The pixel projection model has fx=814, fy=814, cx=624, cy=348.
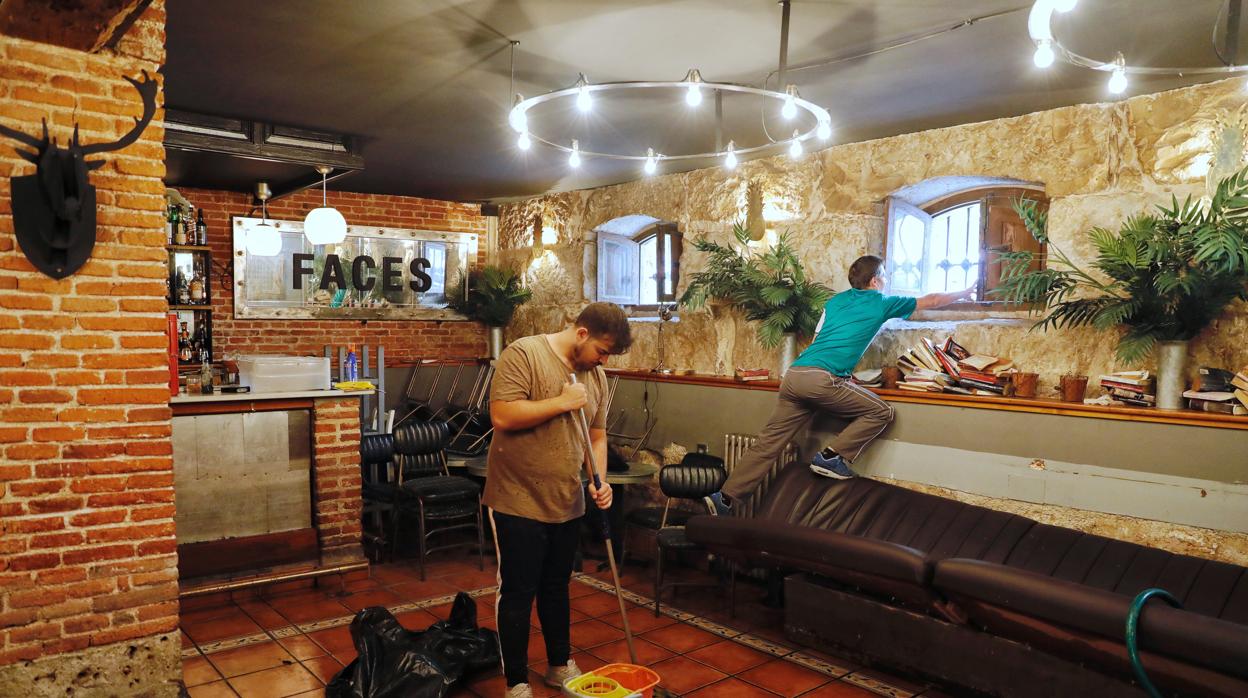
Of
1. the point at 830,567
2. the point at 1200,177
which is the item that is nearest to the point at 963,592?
the point at 830,567

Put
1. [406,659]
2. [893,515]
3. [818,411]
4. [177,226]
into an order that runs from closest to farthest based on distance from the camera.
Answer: [406,659]
[893,515]
[818,411]
[177,226]

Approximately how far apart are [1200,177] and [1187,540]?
1.75 m

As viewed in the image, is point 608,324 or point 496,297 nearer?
point 608,324

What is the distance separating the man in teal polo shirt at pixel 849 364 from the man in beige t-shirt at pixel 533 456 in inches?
76.8

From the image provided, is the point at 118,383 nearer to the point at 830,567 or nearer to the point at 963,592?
the point at 830,567

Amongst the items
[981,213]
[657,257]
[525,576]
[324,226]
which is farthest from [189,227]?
[981,213]

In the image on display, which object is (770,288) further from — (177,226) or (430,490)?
(177,226)

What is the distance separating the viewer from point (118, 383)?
3170mm

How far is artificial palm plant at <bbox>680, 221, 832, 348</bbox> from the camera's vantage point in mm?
5445

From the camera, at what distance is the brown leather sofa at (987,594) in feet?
8.93

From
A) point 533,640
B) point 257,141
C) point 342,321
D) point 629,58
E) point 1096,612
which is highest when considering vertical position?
point 629,58

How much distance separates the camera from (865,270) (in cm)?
480

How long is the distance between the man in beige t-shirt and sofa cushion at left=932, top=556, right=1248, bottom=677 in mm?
1501

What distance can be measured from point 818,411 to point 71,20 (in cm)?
412
